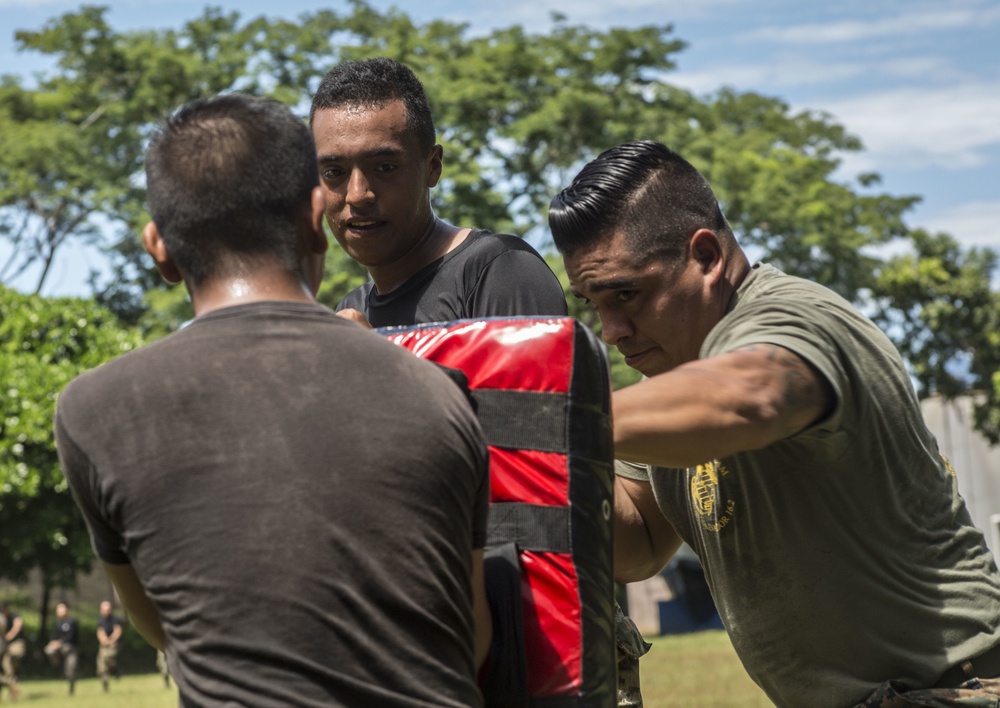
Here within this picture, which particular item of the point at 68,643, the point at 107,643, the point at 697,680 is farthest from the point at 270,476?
the point at 68,643

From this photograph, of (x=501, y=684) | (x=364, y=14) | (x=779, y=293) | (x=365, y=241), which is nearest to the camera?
(x=501, y=684)

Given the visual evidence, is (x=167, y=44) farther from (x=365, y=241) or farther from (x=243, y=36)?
(x=365, y=241)

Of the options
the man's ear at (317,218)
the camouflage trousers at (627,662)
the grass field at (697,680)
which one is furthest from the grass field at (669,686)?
the man's ear at (317,218)

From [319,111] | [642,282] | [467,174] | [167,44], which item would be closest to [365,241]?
[319,111]

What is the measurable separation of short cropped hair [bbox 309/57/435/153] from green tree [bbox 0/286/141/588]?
845 inches

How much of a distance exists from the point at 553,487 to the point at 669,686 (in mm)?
15140

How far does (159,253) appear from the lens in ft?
7.22

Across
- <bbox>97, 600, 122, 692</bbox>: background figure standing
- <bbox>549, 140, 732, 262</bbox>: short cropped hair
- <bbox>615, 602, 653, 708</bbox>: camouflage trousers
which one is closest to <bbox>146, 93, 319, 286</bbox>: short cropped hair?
<bbox>549, 140, 732, 262</bbox>: short cropped hair

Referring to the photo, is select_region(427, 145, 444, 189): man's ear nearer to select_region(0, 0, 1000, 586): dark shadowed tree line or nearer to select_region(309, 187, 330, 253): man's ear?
select_region(309, 187, 330, 253): man's ear

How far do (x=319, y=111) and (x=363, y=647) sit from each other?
7.40ft

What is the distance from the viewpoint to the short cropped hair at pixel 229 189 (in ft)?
6.89

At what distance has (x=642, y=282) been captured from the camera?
9.94 ft

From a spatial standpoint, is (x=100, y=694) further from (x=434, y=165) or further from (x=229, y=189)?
(x=229, y=189)

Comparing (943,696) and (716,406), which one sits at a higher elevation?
(716,406)
